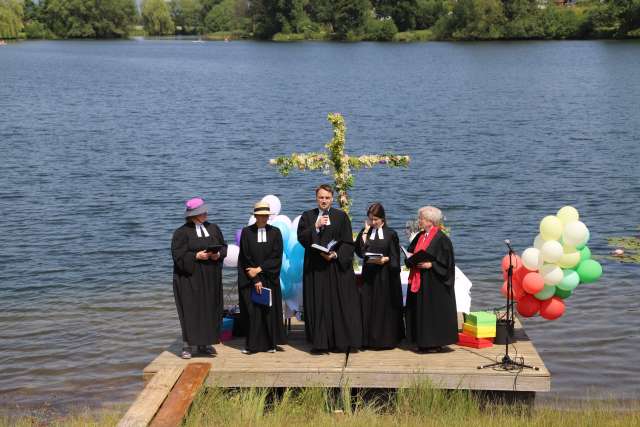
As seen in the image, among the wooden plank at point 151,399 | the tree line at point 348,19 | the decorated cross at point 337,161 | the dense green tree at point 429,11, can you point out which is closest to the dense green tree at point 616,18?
the tree line at point 348,19

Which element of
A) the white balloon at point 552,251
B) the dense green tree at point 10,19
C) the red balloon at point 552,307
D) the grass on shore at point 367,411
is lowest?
the grass on shore at point 367,411

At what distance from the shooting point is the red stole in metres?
11.5

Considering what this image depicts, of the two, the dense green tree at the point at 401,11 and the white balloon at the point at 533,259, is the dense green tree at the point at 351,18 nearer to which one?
the dense green tree at the point at 401,11

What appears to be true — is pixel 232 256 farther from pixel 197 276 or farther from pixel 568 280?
pixel 568 280

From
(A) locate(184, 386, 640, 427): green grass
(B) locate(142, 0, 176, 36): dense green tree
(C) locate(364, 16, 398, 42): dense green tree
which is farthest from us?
(B) locate(142, 0, 176, 36): dense green tree

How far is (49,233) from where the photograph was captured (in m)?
22.8

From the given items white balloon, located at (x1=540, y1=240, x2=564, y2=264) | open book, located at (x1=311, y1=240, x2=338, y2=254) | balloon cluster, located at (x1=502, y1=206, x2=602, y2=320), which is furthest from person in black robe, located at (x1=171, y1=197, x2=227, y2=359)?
white balloon, located at (x1=540, y1=240, x2=564, y2=264)

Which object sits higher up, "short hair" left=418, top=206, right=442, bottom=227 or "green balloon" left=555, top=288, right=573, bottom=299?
"short hair" left=418, top=206, right=442, bottom=227

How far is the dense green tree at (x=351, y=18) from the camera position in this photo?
14112 centimetres

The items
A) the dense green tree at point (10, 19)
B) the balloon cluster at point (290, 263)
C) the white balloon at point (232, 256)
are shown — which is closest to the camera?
the balloon cluster at point (290, 263)

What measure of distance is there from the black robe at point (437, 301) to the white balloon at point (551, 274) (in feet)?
3.51

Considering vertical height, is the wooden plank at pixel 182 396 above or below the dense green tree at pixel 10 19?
below

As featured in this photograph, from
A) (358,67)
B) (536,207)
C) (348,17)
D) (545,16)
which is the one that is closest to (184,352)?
(536,207)

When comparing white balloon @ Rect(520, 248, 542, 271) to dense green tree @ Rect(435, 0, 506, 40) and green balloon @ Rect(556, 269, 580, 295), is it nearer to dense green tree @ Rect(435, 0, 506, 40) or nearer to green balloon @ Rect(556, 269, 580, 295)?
green balloon @ Rect(556, 269, 580, 295)
